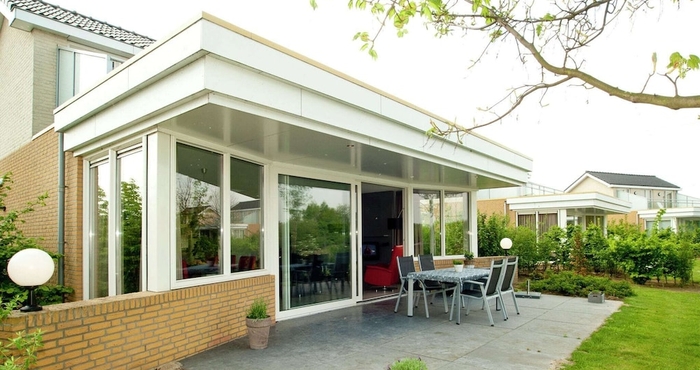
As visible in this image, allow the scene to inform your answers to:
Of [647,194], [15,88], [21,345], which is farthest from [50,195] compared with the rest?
[647,194]

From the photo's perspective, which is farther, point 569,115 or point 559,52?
point 569,115

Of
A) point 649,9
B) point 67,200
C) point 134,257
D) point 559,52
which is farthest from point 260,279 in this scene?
point 649,9

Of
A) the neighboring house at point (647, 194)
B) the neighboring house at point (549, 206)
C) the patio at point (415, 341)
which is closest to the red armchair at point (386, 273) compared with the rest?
the patio at point (415, 341)

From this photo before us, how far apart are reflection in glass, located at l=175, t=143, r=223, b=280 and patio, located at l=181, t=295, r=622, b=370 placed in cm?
108

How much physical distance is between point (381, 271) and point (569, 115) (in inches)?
228

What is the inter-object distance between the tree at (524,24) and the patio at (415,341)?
9.11 ft

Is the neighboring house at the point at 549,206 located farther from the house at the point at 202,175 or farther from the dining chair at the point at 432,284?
the house at the point at 202,175

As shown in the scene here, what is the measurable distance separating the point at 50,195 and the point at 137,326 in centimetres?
363

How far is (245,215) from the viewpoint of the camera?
258 inches

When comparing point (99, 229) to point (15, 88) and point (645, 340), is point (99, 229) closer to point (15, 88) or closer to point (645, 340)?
point (15, 88)

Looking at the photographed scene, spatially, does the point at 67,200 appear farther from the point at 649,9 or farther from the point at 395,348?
the point at 649,9

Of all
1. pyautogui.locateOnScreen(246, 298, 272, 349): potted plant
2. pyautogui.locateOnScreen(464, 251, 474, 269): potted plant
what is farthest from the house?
pyautogui.locateOnScreen(464, 251, 474, 269): potted plant

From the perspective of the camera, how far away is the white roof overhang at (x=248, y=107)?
3975 millimetres

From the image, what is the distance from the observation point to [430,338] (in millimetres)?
6113
